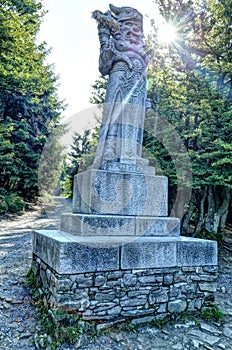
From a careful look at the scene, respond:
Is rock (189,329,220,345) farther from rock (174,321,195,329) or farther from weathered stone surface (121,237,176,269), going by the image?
weathered stone surface (121,237,176,269)

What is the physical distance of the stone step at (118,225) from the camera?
3.65 meters

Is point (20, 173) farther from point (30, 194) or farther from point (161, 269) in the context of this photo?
point (161, 269)

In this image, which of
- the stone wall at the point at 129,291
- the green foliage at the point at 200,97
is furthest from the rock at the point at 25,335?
the green foliage at the point at 200,97

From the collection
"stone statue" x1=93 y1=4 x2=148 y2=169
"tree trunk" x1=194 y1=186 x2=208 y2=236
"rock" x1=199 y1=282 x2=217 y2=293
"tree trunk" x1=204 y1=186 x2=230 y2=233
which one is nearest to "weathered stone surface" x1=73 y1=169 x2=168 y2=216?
"stone statue" x1=93 y1=4 x2=148 y2=169

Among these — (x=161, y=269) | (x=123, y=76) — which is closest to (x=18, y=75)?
(x=123, y=76)

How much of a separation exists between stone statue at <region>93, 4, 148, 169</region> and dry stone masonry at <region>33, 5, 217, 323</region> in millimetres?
18

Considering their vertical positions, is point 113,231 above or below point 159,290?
above

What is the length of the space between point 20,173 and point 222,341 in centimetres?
1531

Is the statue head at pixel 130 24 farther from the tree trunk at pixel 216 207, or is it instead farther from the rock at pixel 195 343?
the tree trunk at pixel 216 207

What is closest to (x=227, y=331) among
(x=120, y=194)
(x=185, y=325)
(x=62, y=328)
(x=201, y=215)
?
(x=185, y=325)

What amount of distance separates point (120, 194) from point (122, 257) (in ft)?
3.25

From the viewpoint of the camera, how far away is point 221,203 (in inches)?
388

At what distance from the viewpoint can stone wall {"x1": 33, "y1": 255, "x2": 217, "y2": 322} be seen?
314cm

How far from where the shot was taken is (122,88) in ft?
14.9
